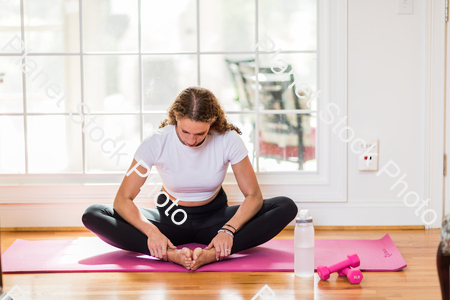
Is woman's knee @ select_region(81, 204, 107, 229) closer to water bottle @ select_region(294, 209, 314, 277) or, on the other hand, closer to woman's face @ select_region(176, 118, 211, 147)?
woman's face @ select_region(176, 118, 211, 147)

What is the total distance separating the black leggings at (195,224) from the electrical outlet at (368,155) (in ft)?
2.29

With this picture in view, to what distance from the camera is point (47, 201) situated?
9.06 feet

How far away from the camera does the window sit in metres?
2.73

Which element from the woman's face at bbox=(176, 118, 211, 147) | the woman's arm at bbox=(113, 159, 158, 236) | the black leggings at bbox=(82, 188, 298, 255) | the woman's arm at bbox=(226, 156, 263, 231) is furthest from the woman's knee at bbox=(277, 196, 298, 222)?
the woman's arm at bbox=(113, 159, 158, 236)

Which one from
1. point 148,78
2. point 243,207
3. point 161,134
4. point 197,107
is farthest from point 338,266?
point 148,78

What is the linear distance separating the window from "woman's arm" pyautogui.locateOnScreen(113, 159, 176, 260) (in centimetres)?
64

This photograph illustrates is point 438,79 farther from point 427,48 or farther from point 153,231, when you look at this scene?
point 153,231

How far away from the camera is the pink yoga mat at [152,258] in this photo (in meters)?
2.01

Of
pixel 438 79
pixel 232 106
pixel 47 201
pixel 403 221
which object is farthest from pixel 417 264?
pixel 47 201

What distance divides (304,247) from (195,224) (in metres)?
0.59

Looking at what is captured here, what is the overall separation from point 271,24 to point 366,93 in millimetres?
685

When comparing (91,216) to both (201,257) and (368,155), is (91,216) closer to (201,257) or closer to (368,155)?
(201,257)

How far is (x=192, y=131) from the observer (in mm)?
2043

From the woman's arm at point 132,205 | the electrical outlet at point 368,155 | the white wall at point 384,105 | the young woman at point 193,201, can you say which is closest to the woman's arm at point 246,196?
the young woman at point 193,201
